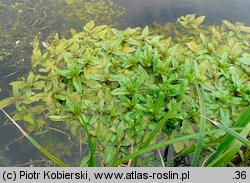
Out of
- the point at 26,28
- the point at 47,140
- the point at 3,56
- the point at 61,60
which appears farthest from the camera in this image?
the point at 26,28

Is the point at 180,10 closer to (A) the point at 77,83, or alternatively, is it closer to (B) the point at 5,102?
(A) the point at 77,83

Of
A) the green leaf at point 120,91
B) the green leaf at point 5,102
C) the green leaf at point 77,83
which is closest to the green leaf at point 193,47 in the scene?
the green leaf at point 120,91

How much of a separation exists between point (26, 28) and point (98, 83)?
45.5 inches

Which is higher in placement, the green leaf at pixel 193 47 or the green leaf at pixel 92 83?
the green leaf at pixel 193 47

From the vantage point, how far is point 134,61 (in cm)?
237

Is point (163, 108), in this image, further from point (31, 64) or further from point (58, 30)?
point (58, 30)

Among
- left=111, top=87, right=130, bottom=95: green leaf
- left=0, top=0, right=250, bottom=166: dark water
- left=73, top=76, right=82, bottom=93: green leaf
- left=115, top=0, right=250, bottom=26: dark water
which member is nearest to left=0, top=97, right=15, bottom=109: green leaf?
left=0, top=0, right=250, bottom=166: dark water

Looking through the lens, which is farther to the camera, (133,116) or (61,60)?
(61,60)

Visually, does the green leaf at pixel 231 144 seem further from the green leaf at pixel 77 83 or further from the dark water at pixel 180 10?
the dark water at pixel 180 10

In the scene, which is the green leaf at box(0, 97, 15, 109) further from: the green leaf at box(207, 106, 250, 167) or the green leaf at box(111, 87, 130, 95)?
the green leaf at box(207, 106, 250, 167)

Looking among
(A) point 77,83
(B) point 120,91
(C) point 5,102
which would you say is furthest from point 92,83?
(C) point 5,102

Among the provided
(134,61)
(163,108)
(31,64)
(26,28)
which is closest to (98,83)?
(134,61)

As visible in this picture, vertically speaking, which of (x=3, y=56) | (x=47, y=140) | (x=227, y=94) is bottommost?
(x=47, y=140)

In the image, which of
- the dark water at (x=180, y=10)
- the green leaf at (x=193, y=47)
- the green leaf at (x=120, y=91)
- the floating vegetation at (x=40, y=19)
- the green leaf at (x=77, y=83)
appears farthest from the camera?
the dark water at (x=180, y=10)
